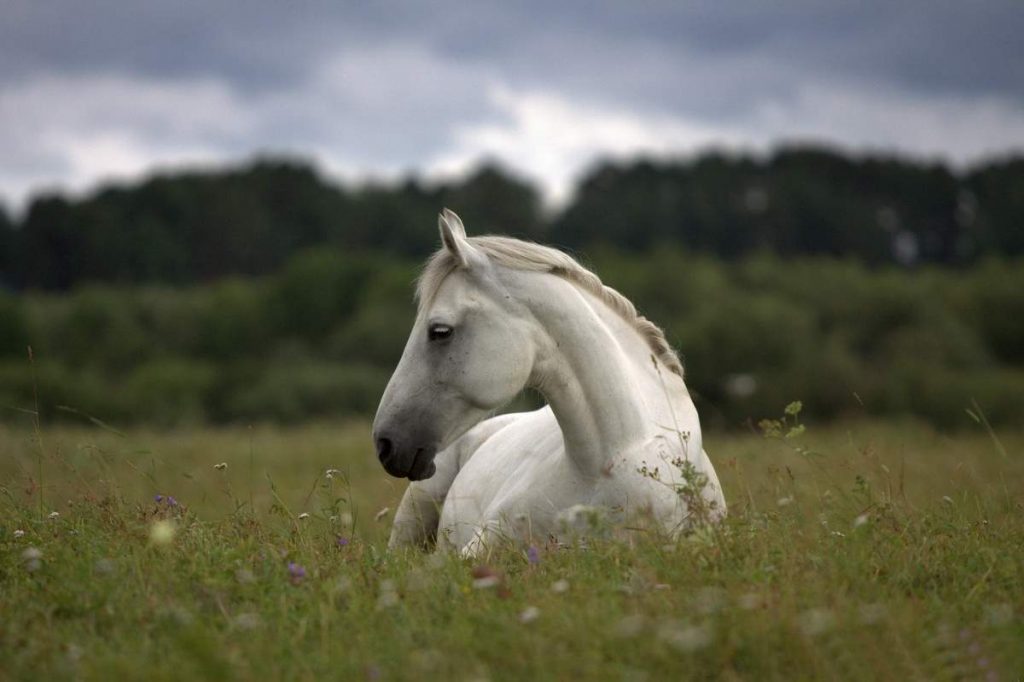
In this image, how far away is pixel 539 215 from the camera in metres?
86.5

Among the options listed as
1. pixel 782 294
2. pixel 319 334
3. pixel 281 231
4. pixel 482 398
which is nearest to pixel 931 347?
pixel 782 294

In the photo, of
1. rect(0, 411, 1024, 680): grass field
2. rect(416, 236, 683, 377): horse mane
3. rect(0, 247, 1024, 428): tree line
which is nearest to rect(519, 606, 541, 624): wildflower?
rect(0, 411, 1024, 680): grass field

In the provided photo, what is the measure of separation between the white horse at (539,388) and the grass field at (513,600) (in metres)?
0.50

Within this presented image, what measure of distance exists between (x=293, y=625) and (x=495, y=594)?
764mm

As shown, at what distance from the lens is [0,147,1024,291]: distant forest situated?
3159 inches

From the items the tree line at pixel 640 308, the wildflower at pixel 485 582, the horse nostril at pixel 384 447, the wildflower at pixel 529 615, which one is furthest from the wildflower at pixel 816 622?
the tree line at pixel 640 308

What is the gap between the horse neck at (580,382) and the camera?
5391 millimetres

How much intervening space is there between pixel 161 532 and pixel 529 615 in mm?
1439

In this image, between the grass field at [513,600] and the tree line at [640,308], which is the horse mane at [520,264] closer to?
the grass field at [513,600]

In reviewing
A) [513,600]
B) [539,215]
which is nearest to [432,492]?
[513,600]

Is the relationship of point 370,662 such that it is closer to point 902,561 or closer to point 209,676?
point 209,676

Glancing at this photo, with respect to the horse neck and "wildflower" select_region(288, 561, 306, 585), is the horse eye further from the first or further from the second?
"wildflower" select_region(288, 561, 306, 585)

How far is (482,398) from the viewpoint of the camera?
17.1 feet

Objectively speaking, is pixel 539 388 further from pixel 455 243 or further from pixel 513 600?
pixel 513 600
